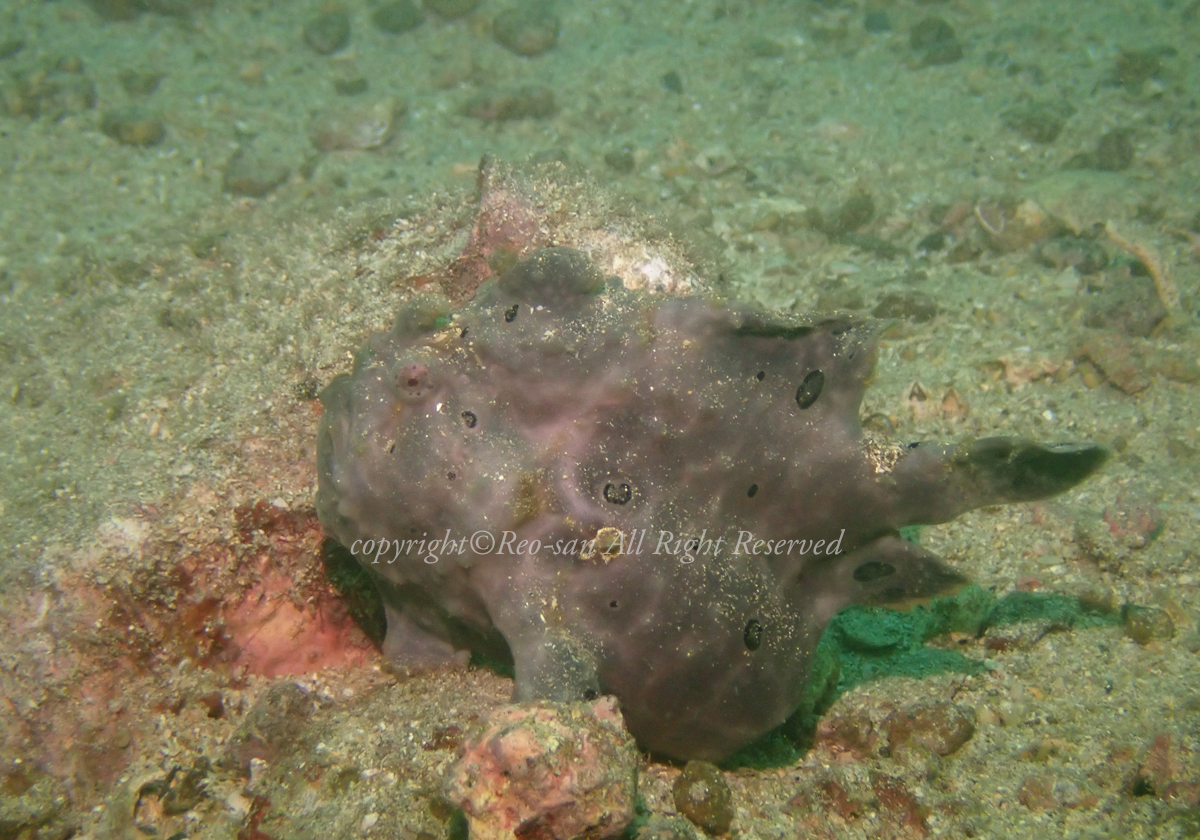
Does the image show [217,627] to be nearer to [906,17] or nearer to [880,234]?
[880,234]

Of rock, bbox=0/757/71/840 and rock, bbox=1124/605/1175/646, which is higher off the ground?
rock, bbox=1124/605/1175/646

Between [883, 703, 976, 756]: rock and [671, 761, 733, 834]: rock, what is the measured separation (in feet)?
2.85

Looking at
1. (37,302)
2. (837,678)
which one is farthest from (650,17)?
(837,678)

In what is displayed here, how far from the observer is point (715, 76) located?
12.3 m

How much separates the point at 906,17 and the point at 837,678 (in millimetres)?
14179

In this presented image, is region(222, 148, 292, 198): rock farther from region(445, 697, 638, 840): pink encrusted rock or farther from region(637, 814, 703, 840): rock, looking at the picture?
region(637, 814, 703, 840): rock

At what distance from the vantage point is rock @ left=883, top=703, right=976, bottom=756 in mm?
3092

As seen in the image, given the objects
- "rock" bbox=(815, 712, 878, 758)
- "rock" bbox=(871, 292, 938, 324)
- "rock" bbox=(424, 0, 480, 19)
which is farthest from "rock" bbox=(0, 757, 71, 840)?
"rock" bbox=(424, 0, 480, 19)

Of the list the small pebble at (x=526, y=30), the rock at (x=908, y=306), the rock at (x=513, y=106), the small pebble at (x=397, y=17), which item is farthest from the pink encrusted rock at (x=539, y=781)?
the small pebble at (x=397, y=17)

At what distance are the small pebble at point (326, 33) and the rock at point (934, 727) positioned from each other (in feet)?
45.9

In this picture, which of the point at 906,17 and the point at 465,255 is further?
the point at 906,17

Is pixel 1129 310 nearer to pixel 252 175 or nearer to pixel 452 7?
pixel 252 175

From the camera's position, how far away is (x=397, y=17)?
13312mm

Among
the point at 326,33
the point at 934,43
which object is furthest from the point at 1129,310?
the point at 326,33
